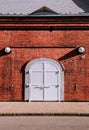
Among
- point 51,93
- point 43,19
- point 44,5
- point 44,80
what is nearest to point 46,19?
point 43,19

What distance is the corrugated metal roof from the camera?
22.0 m

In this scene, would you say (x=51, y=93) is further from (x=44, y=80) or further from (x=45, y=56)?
(x=45, y=56)

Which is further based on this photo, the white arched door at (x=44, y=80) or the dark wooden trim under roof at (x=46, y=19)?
the white arched door at (x=44, y=80)

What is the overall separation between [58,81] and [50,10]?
138 inches

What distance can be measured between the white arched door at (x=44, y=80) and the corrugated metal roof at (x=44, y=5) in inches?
101

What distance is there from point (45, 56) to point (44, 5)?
3.05 m

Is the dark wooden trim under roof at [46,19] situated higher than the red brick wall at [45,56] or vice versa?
the dark wooden trim under roof at [46,19]

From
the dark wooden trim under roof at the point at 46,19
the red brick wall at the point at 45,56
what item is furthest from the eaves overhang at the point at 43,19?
the red brick wall at the point at 45,56

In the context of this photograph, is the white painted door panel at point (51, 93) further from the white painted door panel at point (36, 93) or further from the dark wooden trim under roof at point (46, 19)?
the dark wooden trim under roof at point (46, 19)

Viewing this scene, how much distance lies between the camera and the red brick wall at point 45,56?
832 inches

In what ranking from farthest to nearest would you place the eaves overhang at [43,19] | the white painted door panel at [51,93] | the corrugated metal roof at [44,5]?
the corrugated metal roof at [44,5] → the white painted door panel at [51,93] → the eaves overhang at [43,19]

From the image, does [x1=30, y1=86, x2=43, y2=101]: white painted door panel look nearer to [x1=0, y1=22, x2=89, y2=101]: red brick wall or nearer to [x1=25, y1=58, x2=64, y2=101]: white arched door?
[x1=25, y1=58, x2=64, y2=101]: white arched door

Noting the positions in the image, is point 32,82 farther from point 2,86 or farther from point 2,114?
point 2,114

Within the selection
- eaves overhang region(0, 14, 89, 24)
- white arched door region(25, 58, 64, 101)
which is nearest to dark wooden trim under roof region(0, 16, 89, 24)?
eaves overhang region(0, 14, 89, 24)
